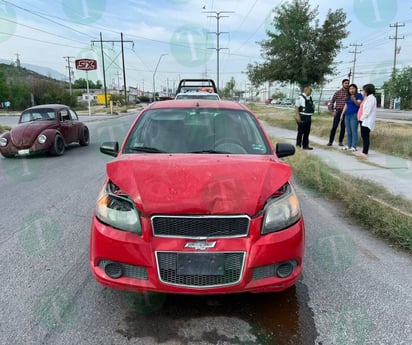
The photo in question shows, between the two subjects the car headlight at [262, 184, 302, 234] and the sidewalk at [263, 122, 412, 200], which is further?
the sidewalk at [263, 122, 412, 200]

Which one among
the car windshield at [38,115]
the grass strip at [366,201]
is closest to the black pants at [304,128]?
the grass strip at [366,201]

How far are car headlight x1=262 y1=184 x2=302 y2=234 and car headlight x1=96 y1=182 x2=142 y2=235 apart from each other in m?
0.91

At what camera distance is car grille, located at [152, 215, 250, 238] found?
2475 millimetres

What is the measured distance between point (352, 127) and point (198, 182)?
8666 millimetres

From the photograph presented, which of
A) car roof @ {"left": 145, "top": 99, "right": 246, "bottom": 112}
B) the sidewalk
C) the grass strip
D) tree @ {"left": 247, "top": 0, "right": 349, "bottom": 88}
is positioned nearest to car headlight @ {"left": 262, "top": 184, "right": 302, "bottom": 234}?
car roof @ {"left": 145, "top": 99, "right": 246, "bottom": 112}

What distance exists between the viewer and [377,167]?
795 centimetres

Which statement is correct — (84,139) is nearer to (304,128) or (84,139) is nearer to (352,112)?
(304,128)

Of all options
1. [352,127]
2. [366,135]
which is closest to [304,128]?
[352,127]

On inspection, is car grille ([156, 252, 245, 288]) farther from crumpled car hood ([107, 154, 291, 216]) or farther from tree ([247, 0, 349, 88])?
tree ([247, 0, 349, 88])

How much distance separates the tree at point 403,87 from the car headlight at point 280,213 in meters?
54.9

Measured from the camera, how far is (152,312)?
112 inches

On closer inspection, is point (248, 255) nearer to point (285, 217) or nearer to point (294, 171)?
point (285, 217)

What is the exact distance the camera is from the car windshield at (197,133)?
362cm

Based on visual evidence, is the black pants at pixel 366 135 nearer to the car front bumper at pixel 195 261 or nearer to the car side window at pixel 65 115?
the car front bumper at pixel 195 261
